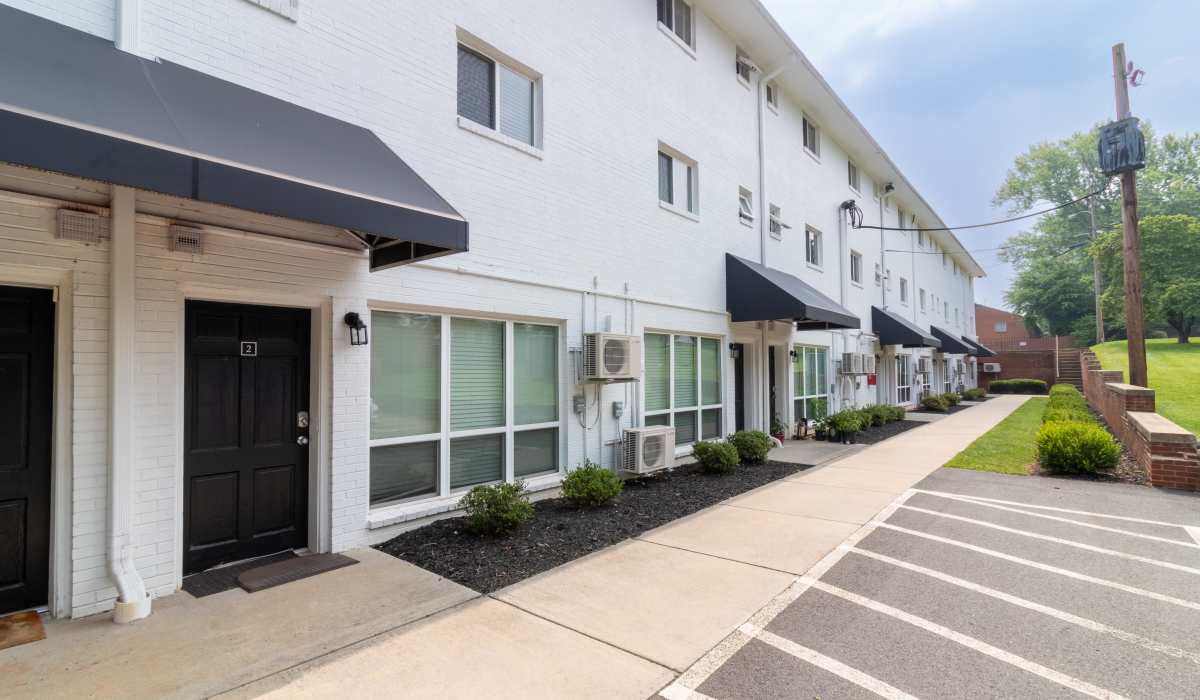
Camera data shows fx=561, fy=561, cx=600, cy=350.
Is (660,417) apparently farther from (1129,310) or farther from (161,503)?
(1129,310)

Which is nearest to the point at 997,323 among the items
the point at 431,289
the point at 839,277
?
the point at 839,277

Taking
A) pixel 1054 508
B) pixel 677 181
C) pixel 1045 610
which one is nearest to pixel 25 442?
pixel 1045 610

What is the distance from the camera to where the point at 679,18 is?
984cm

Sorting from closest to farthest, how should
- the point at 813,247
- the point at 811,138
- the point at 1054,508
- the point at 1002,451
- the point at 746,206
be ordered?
the point at 1054,508 → the point at 1002,451 → the point at 746,206 → the point at 813,247 → the point at 811,138

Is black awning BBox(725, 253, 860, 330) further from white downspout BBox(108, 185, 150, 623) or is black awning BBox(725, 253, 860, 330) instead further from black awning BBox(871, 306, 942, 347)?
white downspout BBox(108, 185, 150, 623)

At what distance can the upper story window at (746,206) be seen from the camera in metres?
11.4

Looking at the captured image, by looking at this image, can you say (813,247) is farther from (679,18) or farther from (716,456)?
(716,456)

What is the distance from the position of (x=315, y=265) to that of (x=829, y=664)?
4.93m

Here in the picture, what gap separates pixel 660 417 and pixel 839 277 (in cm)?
925

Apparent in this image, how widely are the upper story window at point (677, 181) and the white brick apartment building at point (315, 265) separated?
0.06m

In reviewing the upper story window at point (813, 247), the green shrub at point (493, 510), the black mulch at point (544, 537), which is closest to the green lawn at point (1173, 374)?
the upper story window at point (813, 247)

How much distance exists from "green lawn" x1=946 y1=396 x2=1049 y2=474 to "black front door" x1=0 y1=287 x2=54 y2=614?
11281 millimetres

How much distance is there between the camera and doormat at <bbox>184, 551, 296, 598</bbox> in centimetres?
416

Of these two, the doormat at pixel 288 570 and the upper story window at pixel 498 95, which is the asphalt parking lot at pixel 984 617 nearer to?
the doormat at pixel 288 570
